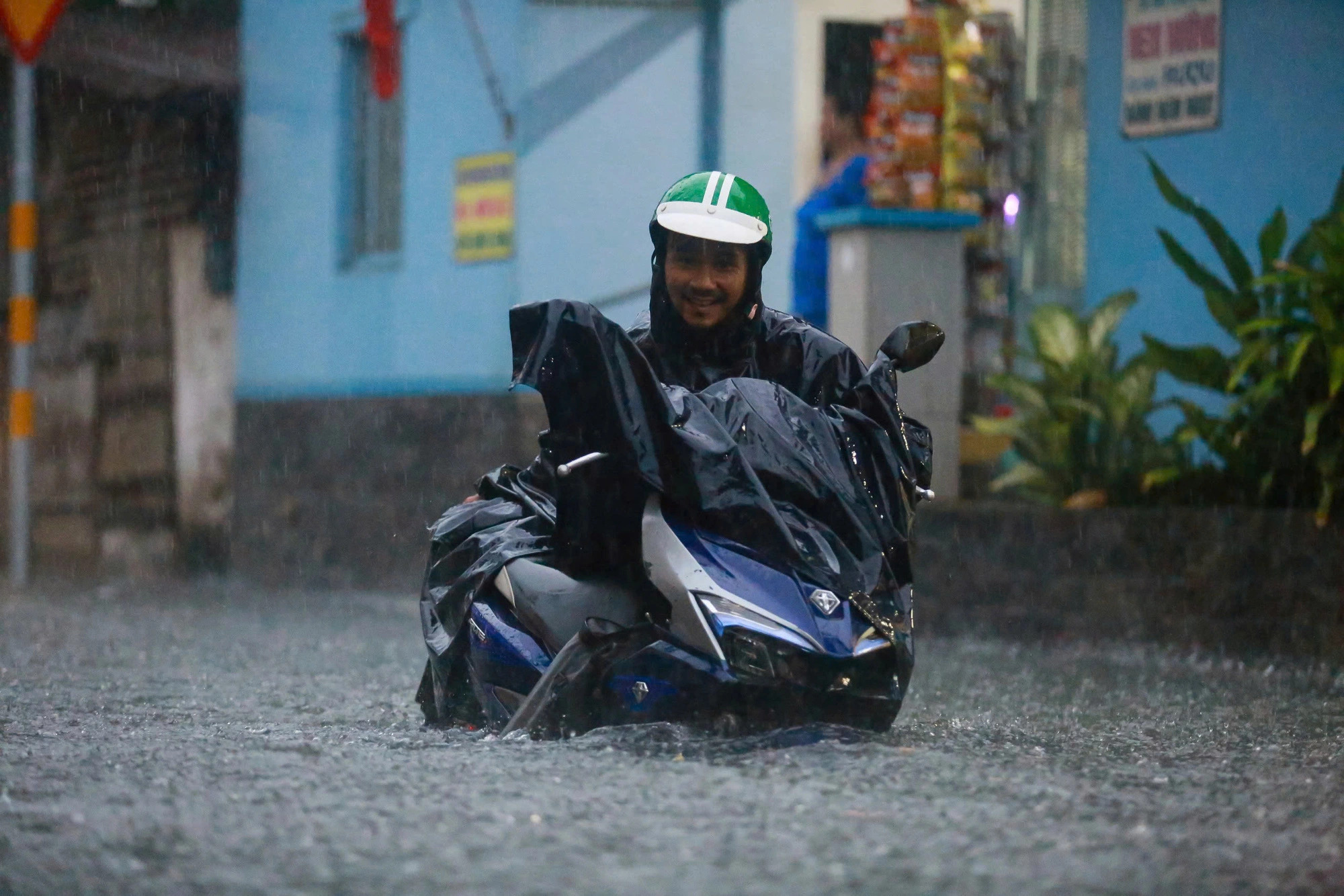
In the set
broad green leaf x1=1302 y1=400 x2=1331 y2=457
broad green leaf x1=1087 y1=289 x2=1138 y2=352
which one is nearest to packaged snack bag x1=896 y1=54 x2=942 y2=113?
broad green leaf x1=1087 y1=289 x2=1138 y2=352

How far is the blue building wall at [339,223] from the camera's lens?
41.2 feet

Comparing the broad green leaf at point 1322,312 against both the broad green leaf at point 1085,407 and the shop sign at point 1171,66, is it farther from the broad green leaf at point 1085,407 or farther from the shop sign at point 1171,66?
the shop sign at point 1171,66

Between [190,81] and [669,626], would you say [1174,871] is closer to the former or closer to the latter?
[669,626]

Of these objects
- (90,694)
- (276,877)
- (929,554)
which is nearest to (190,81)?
(929,554)

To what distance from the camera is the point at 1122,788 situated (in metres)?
4.52

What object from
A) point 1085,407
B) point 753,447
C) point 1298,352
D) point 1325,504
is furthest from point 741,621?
point 1085,407

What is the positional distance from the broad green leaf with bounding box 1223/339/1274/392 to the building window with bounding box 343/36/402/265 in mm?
6761

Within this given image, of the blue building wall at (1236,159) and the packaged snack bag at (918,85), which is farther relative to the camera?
the packaged snack bag at (918,85)

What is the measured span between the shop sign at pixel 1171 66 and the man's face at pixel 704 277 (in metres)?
5.50

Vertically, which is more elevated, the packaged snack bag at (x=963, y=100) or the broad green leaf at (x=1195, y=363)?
the packaged snack bag at (x=963, y=100)

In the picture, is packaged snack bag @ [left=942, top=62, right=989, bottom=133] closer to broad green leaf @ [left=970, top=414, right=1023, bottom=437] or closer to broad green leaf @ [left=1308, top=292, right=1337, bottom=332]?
broad green leaf @ [left=970, top=414, right=1023, bottom=437]

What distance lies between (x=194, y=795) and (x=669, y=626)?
46.5 inches

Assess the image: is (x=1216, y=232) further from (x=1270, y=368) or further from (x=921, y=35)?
(x=921, y=35)

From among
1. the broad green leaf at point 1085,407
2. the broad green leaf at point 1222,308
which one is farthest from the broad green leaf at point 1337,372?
the broad green leaf at point 1085,407
